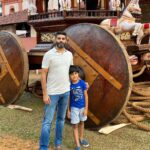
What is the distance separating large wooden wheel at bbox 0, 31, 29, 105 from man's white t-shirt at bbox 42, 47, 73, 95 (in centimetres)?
222

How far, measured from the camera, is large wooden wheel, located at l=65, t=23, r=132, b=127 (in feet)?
16.3

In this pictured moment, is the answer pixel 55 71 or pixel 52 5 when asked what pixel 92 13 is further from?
pixel 55 71

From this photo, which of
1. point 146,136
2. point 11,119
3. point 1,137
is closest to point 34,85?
point 11,119

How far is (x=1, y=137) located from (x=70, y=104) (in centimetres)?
118

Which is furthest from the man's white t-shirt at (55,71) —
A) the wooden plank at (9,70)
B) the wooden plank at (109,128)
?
the wooden plank at (9,70)

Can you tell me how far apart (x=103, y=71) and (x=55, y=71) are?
41.8 inches

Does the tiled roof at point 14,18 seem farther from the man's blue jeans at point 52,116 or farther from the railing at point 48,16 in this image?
the man's blue jeans at point 52,116

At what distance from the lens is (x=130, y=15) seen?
6672 mm

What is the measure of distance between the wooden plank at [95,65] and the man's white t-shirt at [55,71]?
916 millimetres

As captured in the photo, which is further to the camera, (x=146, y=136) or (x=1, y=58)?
(x=1, y=58)

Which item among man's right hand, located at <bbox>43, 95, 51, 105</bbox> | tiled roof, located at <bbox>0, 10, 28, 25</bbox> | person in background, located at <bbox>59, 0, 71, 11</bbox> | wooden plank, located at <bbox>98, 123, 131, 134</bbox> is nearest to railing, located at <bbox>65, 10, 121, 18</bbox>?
person in background, located at <bbox>59, 0, 71, 11</bbox>

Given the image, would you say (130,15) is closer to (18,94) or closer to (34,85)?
(18,94)

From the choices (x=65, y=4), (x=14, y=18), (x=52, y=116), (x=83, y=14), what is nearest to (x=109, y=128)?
(x=52, y=116)

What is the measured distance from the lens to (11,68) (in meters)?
6.76
